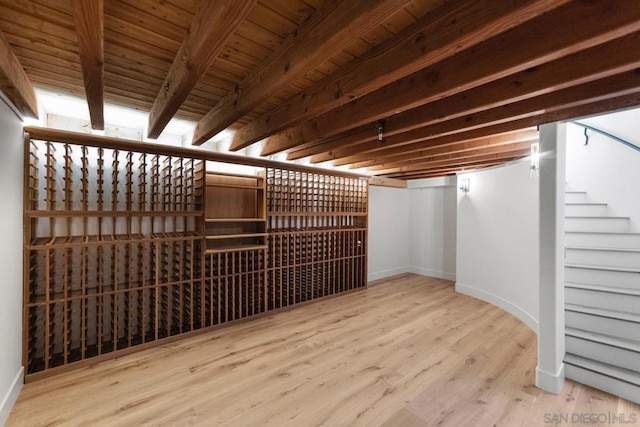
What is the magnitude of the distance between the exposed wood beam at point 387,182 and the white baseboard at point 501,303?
7.56 ft

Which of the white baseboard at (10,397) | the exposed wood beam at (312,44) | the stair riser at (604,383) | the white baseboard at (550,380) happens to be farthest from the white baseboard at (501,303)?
the white baseboard at (10,397)

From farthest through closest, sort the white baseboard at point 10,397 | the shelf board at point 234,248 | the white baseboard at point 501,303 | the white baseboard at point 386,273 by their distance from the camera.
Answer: the white baseboard at point 386,273 < the white baseboard at point 501,303 < the shelf board at point 234,248 < the white baseboard at point 10,397

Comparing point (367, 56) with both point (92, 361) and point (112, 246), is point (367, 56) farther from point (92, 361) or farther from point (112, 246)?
point (92, 361)

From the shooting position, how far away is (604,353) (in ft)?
7.47

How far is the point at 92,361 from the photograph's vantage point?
2.53m

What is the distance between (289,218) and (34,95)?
298cm

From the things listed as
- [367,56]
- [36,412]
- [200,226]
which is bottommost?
[36,412]

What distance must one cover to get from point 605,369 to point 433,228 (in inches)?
155

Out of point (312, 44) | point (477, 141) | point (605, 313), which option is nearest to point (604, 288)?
point (605, 313)

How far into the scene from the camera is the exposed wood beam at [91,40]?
3.33ft

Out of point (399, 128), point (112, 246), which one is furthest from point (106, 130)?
point (399, 128)

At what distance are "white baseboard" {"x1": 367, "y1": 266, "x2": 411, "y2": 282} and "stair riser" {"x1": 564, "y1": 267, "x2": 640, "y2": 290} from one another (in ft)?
10.7

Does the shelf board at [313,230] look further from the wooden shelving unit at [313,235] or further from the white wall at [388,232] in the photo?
the white wall at [388,232]

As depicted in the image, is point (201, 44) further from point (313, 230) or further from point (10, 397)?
point (313, 230)
